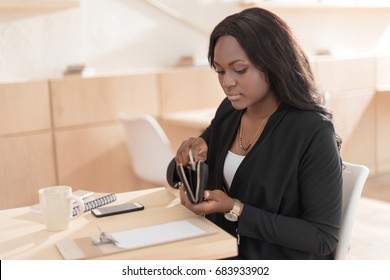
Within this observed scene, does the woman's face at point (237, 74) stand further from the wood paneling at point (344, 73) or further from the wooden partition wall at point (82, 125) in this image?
the wood paneling at point (344, 73)

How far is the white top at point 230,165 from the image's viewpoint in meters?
1.71

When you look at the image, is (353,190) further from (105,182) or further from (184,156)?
(105,182)

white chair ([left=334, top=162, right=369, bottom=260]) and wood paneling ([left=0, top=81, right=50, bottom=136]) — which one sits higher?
wood paneling ([left=0, top=81, right=50, bottom=136])

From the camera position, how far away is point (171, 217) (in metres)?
1.47

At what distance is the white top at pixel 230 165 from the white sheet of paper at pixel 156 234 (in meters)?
0.34

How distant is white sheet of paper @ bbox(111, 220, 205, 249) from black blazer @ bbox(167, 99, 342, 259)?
0.62ft

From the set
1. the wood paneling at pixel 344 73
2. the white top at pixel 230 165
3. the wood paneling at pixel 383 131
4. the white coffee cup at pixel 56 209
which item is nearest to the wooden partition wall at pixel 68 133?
the wood paneling at pixel 344 73

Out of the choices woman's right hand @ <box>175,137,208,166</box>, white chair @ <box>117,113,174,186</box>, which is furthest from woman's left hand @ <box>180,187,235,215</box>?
white chair @ <box>117,113,174,186</box>

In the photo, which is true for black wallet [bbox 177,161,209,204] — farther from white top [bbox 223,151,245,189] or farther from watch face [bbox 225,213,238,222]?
white top [bbox 223,151,245,189]

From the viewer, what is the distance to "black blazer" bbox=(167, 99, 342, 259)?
147cm

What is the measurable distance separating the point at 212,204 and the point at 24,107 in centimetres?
214

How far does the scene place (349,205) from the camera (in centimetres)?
153

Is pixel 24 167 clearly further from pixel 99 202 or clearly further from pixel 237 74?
pixel 237 74

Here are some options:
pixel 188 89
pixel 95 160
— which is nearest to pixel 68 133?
pixel 95 160
